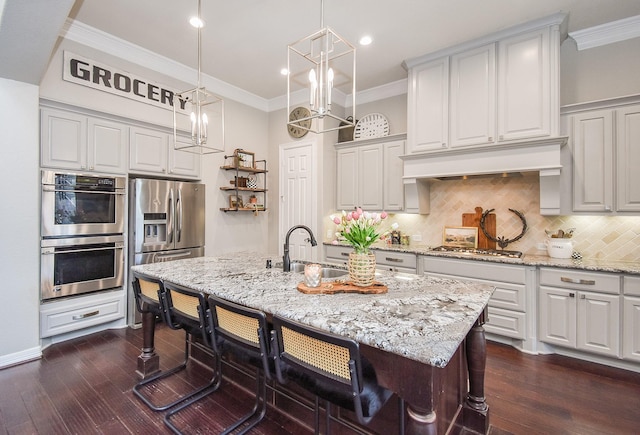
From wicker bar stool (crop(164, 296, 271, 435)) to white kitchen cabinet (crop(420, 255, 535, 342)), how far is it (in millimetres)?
2340

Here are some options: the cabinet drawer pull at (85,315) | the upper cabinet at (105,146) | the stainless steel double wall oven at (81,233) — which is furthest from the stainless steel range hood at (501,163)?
the cabinet drawer pull at (85,315)

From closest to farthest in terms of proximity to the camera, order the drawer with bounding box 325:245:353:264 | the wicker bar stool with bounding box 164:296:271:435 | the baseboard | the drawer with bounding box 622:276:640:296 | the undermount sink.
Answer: the wicker bar stool with bounding box 164:296:271:435 < the undermount sink < the drawer with bounding box 622:276:640:296 < the baseboard < the drawer with bounding box 325:245:353:264

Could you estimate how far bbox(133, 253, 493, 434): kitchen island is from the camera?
41.7 inches

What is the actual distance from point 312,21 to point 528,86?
7.04ft

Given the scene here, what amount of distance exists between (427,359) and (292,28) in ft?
10.4

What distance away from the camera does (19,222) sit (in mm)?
2656

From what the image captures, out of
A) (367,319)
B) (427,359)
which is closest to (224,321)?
(367,319)

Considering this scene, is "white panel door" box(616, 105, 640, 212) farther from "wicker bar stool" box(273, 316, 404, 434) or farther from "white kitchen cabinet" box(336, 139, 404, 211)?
"wicker bar stool" box(273, 316, 404, 434)

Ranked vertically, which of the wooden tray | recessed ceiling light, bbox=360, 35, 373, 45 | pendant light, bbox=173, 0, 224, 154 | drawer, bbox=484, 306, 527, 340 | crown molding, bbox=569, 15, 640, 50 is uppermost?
recessed ceiling light, bbox=360, 35, 373, 45

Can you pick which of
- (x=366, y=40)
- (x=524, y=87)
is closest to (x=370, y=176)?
(x=366, y=40)

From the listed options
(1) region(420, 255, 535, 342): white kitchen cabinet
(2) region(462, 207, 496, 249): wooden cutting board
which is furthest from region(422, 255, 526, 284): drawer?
(2) region(462, 207, 496, 249): wooden cutting board

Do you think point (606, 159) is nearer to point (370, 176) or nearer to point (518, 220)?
point (518, 220)

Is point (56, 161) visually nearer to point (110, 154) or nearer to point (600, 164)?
point (110, 154)

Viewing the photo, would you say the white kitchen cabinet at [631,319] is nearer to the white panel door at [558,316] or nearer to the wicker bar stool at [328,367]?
the white panel door at [558,316]
